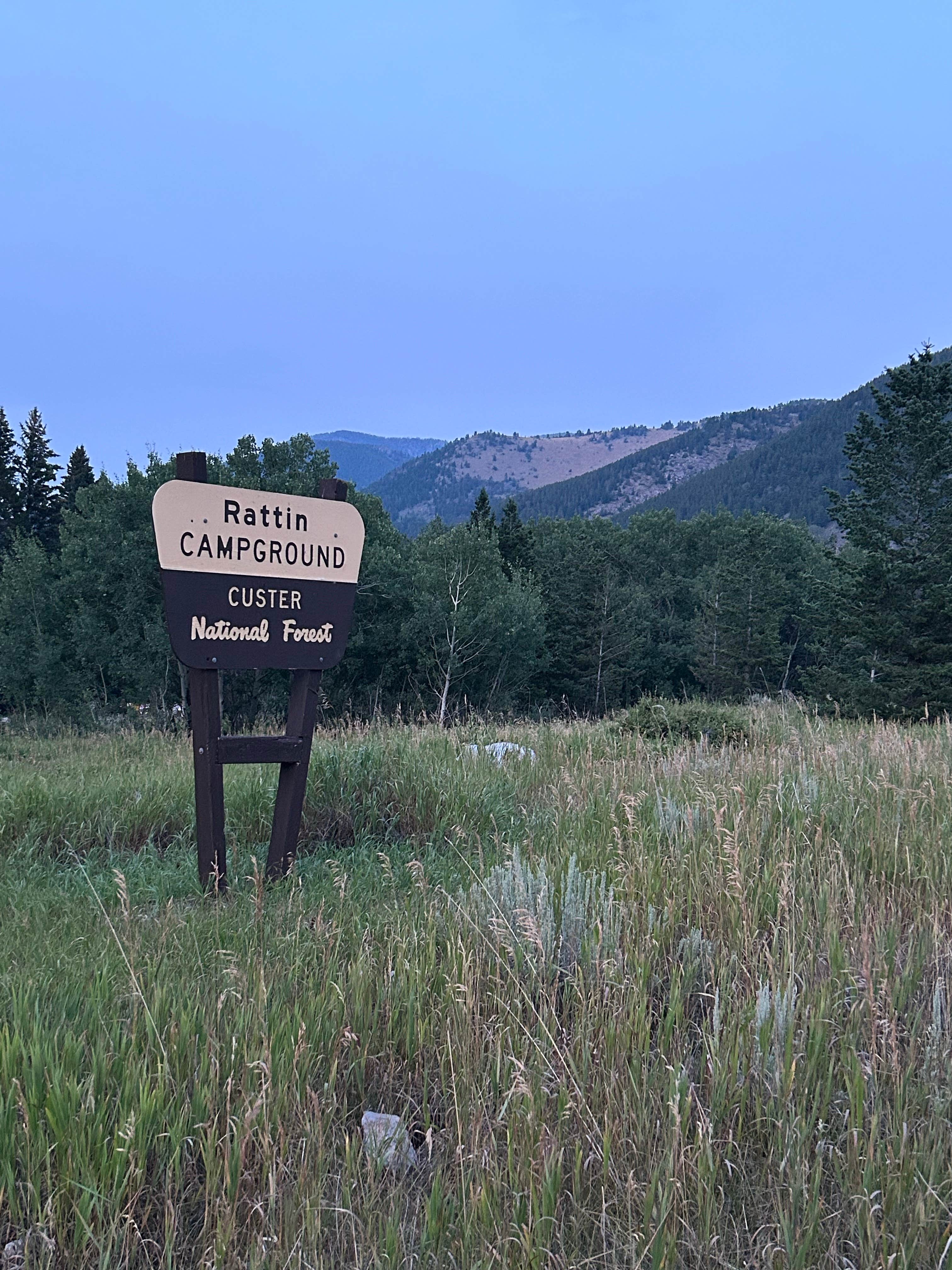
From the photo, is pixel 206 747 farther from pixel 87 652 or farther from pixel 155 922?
pixel 87 652

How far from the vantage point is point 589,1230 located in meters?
1.69

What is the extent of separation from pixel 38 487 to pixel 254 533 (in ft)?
187

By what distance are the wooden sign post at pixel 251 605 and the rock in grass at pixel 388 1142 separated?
2102 mm

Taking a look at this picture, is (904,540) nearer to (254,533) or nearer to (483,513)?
(483,513)

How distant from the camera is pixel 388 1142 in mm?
1907

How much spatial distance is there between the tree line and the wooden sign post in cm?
1203

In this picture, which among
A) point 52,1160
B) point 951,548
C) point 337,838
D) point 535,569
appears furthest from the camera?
point 535,569

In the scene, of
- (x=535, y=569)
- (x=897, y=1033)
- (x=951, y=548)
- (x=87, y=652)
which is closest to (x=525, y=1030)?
(x=897, y=1033)

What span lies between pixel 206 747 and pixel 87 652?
4111cm

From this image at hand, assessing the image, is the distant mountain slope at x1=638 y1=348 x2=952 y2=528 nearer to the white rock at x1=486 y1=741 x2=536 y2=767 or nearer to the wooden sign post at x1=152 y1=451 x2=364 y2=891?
the white rock at x1=486 y1=741 x2=536 y2=767

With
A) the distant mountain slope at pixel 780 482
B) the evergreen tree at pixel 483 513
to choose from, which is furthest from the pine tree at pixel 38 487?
the distant mountain slope at pixel 780 482

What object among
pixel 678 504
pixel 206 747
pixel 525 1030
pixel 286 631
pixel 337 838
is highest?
A: pixel 678 504

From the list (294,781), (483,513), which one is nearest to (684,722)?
(294,781)

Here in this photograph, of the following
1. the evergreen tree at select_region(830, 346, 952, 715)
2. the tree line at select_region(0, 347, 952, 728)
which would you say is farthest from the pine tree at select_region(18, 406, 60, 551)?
the evergreen tree at select_region(830, 346, 952, 715)
